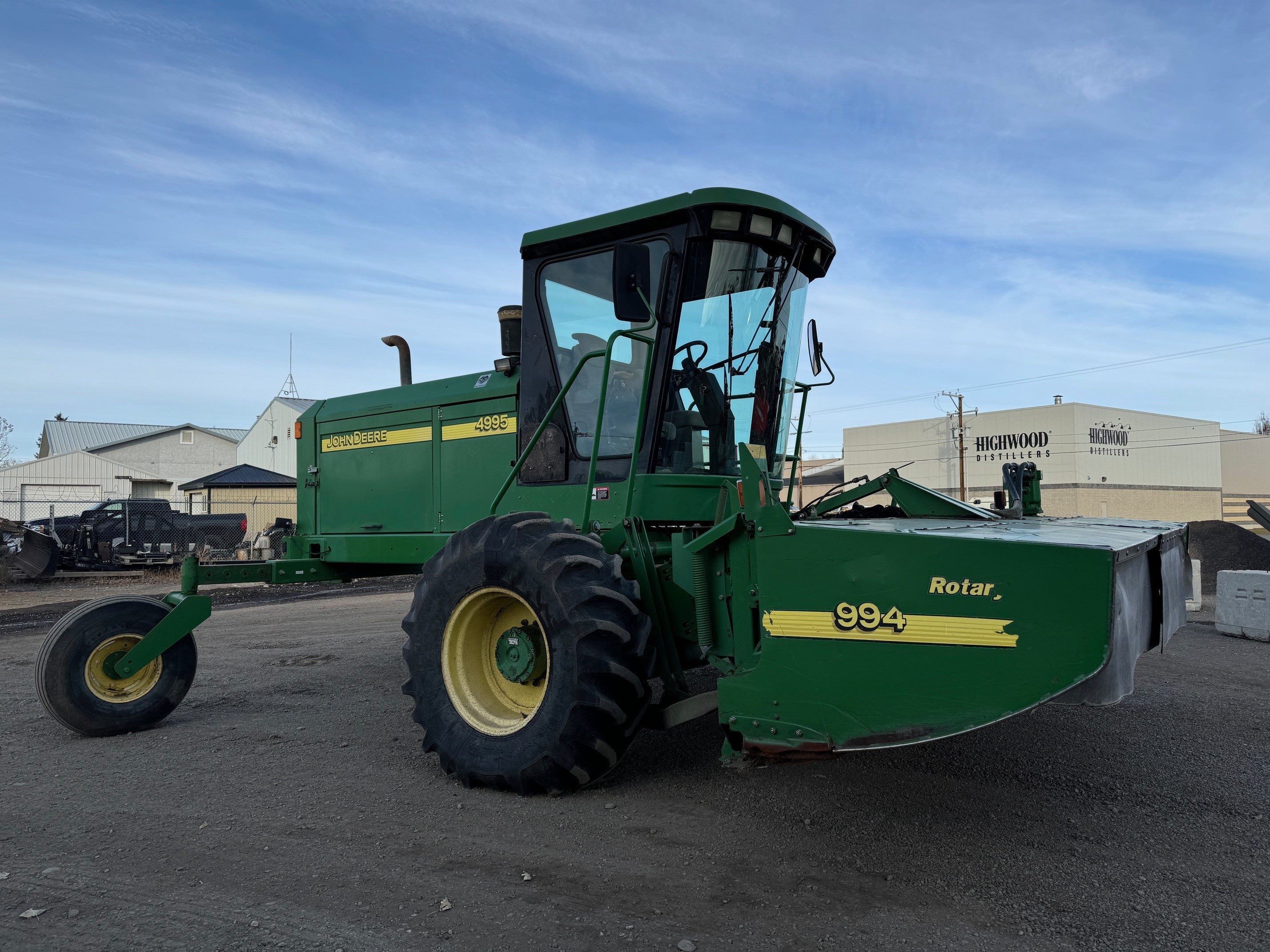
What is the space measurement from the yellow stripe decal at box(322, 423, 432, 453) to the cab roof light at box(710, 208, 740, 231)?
2674 millimetres

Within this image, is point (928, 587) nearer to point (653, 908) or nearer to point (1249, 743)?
point (653, 908)

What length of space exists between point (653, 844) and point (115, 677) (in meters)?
3.94

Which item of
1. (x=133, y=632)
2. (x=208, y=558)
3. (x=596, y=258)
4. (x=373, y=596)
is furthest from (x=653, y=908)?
(x=208, y=558)

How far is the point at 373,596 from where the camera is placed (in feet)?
52.5

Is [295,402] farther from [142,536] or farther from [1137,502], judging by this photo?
[1137,502]

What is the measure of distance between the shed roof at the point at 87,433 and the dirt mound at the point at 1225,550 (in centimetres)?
4891

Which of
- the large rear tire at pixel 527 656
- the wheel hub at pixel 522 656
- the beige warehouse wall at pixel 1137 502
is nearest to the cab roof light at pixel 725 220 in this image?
the large rear tire at pixel 527 656

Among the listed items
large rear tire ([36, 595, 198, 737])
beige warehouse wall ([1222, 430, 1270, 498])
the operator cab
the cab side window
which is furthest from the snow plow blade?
beige warehouse wall ([1222, 430, 1270, 498])

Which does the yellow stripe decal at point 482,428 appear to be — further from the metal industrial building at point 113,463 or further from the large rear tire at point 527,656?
the metal industrial building at point 113,463

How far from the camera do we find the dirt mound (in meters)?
13.1

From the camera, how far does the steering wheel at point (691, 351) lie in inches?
186

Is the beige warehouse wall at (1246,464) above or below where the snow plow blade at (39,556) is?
above

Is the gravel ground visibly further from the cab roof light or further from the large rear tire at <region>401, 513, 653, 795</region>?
the cab roof light

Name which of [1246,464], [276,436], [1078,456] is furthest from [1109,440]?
[276,436]
